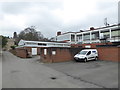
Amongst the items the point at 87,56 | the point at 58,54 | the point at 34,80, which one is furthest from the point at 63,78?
the point at 58,54

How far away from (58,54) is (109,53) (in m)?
7.47

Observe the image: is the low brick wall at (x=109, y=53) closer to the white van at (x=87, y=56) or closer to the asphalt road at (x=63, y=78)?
the white van at (x=87, y=56)

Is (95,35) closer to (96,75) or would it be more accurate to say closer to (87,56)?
(87,56)

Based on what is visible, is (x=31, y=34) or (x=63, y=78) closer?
(x=63, y=78)

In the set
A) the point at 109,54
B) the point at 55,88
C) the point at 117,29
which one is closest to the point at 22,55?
the point at 109,54

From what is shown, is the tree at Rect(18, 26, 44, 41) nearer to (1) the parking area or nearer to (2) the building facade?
(2) the building facade

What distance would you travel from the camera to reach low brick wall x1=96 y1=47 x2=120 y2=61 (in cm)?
1968

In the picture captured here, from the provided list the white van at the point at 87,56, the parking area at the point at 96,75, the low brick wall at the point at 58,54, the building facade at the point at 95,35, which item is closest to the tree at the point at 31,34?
the building facade at the point at 95,35

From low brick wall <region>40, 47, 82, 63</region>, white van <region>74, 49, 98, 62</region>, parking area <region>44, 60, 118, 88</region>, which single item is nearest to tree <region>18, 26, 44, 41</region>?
low brick wall <region>40, 47, 82, 63</region>

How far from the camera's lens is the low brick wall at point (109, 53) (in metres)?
19.7

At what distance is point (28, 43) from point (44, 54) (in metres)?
6.10

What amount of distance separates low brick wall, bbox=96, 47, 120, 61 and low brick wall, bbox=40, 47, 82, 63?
413 centimetres

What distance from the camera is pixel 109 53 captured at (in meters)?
21.0

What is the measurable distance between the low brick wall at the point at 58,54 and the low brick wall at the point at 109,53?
413cm
